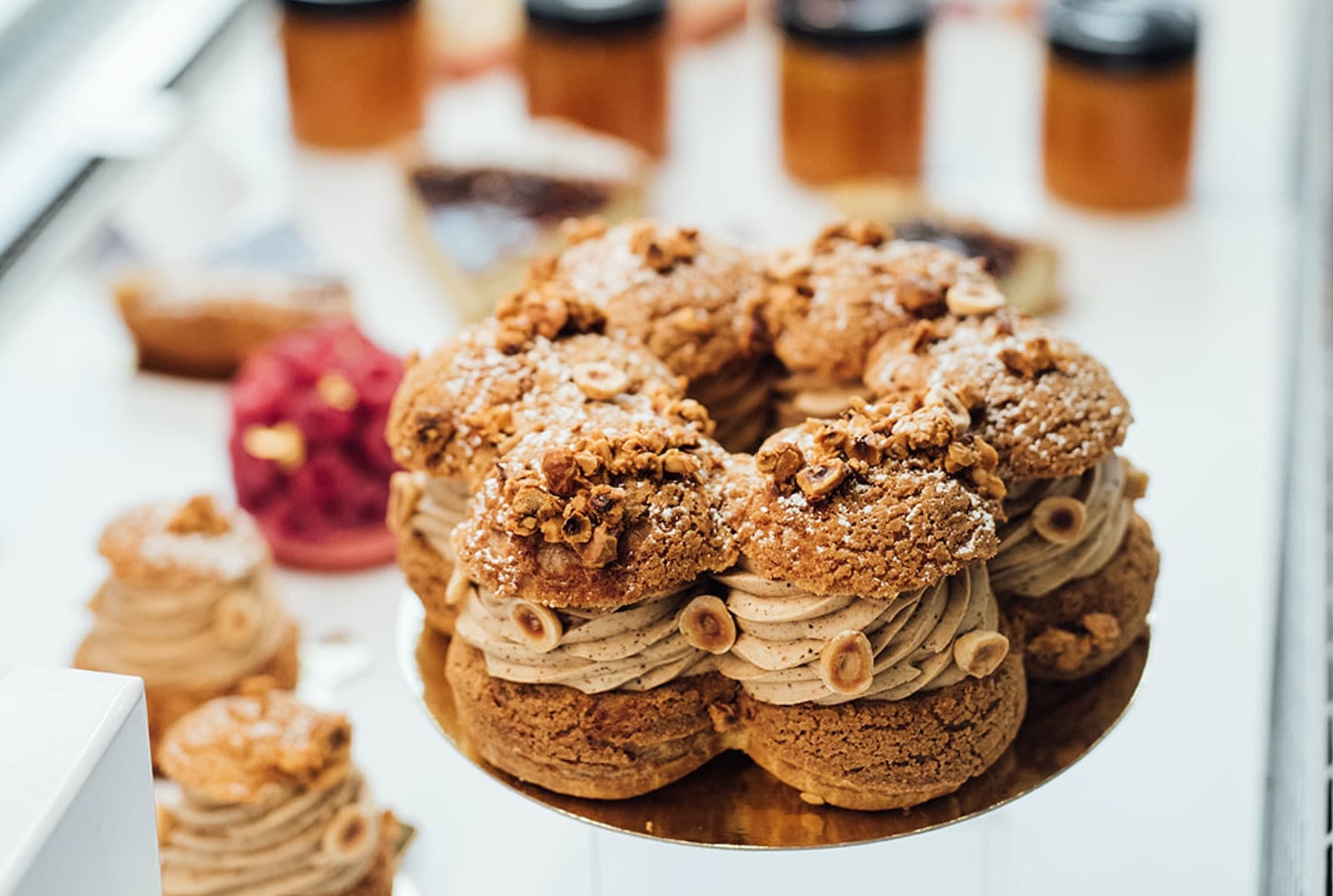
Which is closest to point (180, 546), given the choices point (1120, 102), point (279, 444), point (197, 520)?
point (197, 520)

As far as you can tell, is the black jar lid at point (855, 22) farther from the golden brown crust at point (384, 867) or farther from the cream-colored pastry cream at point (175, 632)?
the golden brown crust at point (384, 867)

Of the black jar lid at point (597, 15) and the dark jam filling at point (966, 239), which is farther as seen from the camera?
the black jar lid at point (597, 15)

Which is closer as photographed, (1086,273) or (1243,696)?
(1243,696)

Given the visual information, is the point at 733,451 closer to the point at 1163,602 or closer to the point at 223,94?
the point at 1163,602

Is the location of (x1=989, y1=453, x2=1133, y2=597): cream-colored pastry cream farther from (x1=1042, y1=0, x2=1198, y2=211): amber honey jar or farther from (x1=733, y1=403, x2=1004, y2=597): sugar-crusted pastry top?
(x1=1042, y1=0, x2=1198, y2=211): amber honey jar

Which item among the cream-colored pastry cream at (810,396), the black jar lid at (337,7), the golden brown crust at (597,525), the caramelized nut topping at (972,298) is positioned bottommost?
the black jar lid at (337,7)

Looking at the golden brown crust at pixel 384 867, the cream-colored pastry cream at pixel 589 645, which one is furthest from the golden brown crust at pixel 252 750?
the cream-colored pastry cream at pixel 589 645

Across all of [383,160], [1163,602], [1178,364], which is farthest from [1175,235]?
[383,160]
